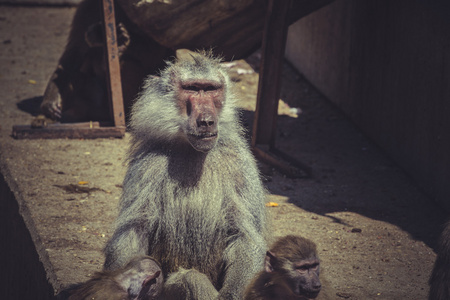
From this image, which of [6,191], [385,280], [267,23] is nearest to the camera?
[385,280]

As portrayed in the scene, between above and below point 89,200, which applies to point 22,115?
above

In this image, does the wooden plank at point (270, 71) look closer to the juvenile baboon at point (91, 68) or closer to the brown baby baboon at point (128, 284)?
the juvenile baboon at point (91, 68)

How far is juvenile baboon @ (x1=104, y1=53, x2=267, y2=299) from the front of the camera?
3684 mm

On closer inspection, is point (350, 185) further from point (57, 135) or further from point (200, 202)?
point (57, 135)

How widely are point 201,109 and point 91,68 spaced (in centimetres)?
476

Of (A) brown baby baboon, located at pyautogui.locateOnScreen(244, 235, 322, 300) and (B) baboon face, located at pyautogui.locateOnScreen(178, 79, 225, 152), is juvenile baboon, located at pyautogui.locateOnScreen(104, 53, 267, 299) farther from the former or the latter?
(A) brown baby baboon, located at pyautogui.locateOnScreen(244, 235, 322, 300)

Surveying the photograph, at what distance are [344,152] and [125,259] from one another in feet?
14.5

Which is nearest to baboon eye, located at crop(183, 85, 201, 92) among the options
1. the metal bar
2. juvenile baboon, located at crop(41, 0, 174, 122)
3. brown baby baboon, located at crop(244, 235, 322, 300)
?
brown baby baboon, located at crop(244, 235, 322, 300)

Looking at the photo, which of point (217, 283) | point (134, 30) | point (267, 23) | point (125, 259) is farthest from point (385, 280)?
point (134, 30)

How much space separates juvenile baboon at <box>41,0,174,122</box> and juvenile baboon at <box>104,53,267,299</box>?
373cm

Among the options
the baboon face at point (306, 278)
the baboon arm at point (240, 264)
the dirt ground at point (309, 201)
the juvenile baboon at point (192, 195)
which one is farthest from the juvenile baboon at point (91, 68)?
the baboon face at point (306, 278)

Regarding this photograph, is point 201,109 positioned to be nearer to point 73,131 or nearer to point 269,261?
point 269,261

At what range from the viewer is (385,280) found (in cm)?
430

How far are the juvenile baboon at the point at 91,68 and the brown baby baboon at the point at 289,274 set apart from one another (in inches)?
179
